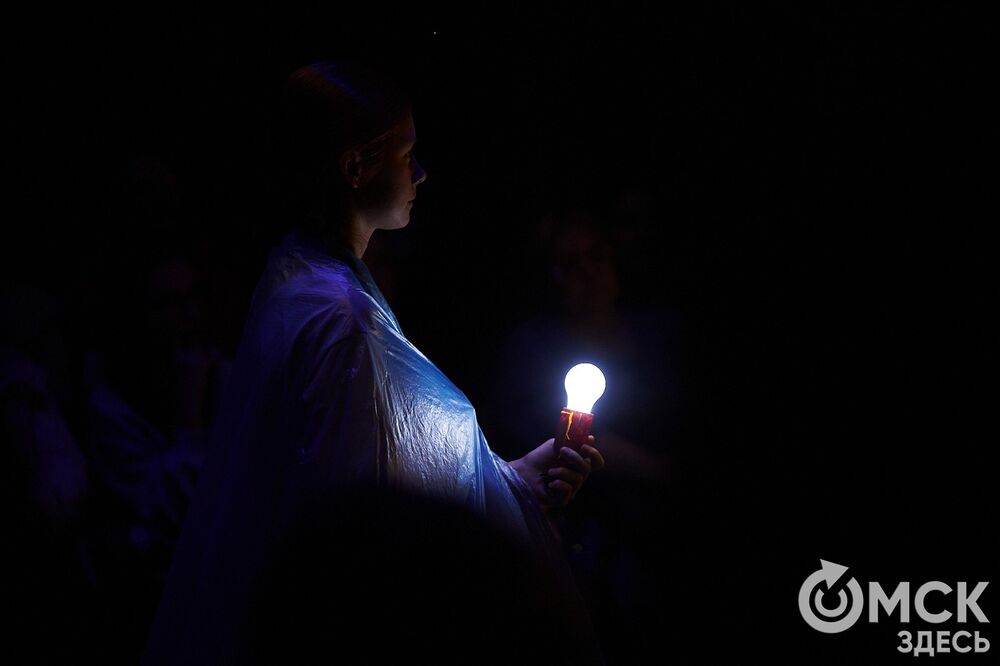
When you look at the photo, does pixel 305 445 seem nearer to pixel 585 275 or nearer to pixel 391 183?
pixel 391 183

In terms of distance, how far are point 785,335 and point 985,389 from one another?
78 centimetres

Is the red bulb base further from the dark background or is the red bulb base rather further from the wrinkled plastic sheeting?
the dark background

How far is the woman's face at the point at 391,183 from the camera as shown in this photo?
1.68 metres

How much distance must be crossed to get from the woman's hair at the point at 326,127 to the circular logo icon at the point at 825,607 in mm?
2187

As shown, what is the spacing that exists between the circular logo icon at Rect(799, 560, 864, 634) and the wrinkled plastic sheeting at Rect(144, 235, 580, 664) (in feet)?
5.36

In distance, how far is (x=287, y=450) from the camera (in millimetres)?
1373

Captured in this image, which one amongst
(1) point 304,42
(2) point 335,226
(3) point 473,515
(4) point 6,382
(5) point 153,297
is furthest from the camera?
(1) point 304,42

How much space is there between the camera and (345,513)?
1.31 meters

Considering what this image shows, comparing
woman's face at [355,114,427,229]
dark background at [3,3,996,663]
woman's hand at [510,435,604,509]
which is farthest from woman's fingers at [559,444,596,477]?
dark background at [3,3,996,663]

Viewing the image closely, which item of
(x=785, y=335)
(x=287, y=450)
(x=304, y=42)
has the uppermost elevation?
(x=304, y=42)

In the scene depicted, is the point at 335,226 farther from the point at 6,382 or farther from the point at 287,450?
the point at 6,382

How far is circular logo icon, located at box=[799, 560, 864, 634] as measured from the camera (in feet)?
8.91

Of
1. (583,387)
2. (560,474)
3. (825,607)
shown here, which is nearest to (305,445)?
(560,474)

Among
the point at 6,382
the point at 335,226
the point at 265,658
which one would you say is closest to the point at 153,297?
the point at 6,382
